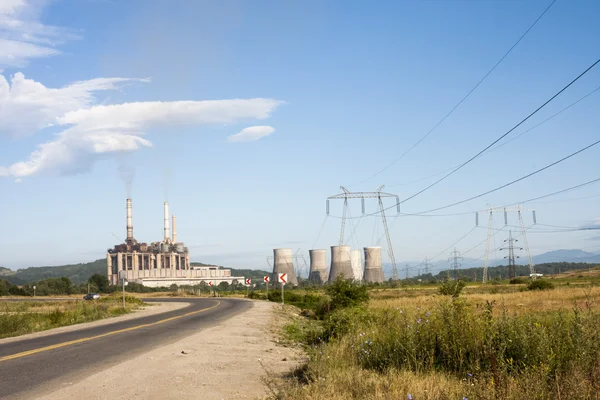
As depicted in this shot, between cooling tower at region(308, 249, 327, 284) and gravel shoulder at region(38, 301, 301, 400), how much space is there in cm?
11454

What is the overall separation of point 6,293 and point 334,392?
121547mm

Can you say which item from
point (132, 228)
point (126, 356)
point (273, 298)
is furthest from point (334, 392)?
point (132, 228)

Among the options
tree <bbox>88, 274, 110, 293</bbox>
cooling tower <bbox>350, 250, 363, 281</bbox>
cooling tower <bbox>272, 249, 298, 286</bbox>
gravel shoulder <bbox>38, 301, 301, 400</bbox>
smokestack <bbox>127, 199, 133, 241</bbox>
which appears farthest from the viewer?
smokestack <bbox>127, 199, 133, 241</bbox>

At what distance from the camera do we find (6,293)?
11412 centimetres

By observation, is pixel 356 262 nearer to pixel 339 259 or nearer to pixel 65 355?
pixel 339 259

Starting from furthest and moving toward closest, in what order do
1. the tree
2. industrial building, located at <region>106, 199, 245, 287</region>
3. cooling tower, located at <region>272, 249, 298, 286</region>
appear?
industrial building, located at <region>106, 199, 245, 287</region>, the tree, cooling tower, located at <region>272, 249, 298, 286</region>

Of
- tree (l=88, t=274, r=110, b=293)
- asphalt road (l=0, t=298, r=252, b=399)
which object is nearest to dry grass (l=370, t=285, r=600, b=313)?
asphalt road (l=0, t=298, r=252, b=399)

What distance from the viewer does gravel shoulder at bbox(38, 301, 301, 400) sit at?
30.4ft

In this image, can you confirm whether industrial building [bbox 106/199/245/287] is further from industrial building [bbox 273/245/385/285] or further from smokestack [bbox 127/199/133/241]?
industrial building [bbox 273/245/385/285]

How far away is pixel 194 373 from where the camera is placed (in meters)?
11.2

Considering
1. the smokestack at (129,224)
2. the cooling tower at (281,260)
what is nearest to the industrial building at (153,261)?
the smokestack at (129,224)

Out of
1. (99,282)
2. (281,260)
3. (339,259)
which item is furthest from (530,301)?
(99,282)

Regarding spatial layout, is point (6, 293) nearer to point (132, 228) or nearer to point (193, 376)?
point (132, 228)

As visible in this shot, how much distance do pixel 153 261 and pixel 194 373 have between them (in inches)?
6235
